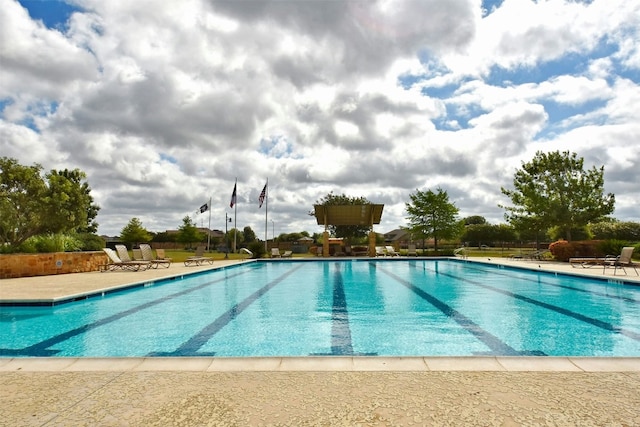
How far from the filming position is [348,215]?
31.8m

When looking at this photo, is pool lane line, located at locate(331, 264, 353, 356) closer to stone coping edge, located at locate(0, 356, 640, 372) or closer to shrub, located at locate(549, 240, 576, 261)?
stone coping edge, located at locate(0, 356, 640, 372)

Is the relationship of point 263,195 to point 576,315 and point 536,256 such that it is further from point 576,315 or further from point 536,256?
point 576,315

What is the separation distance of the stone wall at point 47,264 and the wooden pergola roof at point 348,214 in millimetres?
16404

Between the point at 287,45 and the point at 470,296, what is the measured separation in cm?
1006

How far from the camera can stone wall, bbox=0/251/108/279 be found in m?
14.3

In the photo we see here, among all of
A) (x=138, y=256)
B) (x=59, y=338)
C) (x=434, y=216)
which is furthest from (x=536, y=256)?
(x=59, y=338)

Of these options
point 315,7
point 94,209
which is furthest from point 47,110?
point 94,209

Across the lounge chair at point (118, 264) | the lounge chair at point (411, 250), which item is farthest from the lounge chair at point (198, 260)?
the lounge chair at point (411, 250)

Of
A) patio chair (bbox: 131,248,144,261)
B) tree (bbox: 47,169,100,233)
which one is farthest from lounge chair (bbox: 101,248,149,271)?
tree (bbox: 47,169,100,233)

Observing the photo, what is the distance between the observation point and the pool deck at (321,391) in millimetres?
2697

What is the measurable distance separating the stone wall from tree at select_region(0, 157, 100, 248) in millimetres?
8247

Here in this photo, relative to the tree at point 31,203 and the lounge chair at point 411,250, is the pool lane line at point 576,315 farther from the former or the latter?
the tree at point 31,203

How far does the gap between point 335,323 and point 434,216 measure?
28374 mm

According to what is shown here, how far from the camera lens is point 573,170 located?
93.2ft
